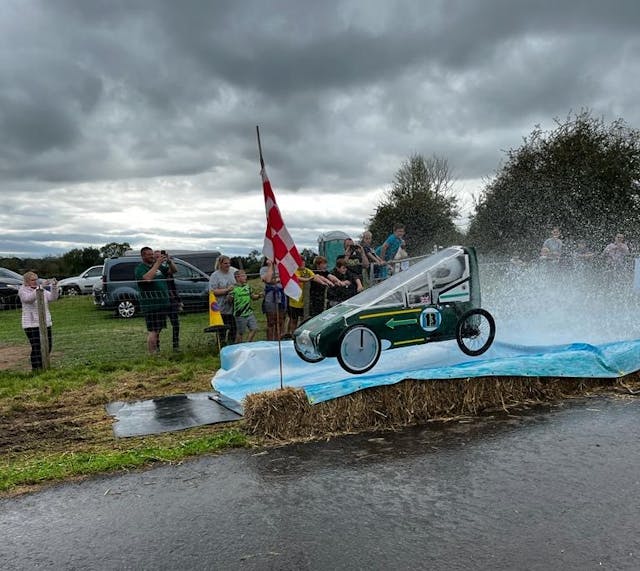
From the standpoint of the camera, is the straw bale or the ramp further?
the ramp

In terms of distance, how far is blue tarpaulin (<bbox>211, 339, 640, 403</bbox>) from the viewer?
656 centimetres

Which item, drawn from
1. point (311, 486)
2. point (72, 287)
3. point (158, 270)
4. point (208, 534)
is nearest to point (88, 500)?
point (208, 534)

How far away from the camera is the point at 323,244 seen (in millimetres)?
29328

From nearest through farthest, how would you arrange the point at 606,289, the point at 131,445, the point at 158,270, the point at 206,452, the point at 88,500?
1. the point at 88,500
2. the point at 206,452
3. the point at 131,445
4. the point at 158,270
5. the point at 606,289

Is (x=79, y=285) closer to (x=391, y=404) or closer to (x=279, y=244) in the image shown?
(x=279, y=244)

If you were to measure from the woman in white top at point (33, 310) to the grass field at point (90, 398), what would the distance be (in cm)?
32

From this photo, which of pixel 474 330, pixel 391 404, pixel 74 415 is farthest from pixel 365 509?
pixel 74 415

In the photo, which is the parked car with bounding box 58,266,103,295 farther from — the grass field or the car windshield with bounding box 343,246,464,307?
the car windshield with bounding box 343,246,464,307

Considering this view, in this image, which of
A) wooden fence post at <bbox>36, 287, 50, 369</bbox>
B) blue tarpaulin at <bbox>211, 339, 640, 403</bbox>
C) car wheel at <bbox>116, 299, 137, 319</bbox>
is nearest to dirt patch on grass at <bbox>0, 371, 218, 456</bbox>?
blue tarpaulin at <bbox>211, 339, 640, 403</bbox>

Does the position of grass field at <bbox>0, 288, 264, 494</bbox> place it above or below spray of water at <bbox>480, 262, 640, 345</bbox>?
below

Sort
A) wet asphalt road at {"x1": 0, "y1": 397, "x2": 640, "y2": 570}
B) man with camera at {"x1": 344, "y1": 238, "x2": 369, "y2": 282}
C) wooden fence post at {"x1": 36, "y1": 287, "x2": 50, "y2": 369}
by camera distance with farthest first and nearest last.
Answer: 1. man with camera at {"x1": 344, "y1": 238, "x2": 369, "y2": 282}
2. wooden fence post at {"x1": 36, "y1": 287, "x2": 50, "y2": 369}
3. wet asphalt road at {"x1": 0, "y1": 397, "x2": 640, "y2": 570}

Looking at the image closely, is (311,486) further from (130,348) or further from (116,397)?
(130,348)

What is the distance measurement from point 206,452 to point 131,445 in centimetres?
91

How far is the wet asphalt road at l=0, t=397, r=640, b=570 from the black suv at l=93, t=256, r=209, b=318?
35.2ft
